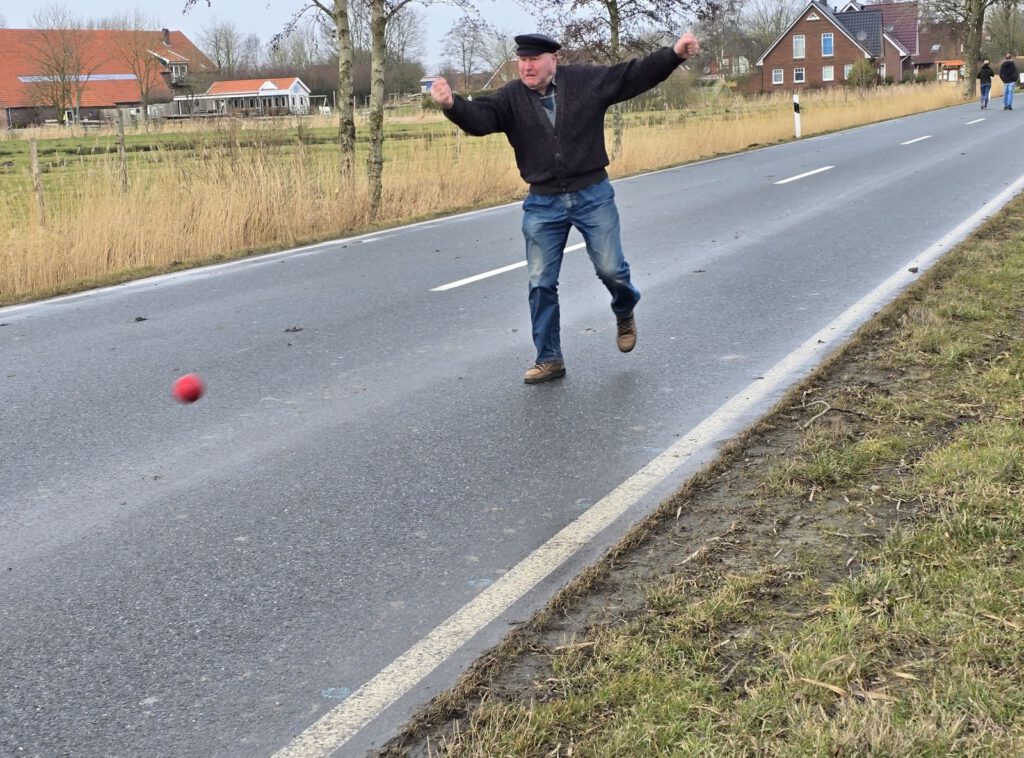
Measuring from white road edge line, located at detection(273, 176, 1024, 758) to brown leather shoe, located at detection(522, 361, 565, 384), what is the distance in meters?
1.05

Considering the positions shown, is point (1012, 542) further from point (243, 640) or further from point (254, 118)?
point (254, 118)

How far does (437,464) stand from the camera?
4855mm

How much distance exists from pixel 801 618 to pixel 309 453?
102 inches

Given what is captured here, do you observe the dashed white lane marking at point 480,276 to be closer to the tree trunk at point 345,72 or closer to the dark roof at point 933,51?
the tree trunk at point 345,72

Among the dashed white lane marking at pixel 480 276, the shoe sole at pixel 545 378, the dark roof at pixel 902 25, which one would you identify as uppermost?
the dark roof at pixel 902 25

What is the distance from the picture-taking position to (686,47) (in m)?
5.73

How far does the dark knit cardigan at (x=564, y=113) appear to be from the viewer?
236 inches

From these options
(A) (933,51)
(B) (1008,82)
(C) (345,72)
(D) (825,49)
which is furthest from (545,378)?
(A) (933,51)

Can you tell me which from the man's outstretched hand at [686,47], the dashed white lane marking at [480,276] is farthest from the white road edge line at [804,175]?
the man's outstretched hand at [686,47]

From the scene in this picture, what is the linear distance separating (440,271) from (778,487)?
6185 mm

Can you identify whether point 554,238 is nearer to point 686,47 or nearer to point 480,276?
point 686,47

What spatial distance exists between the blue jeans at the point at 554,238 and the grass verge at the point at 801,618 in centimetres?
158

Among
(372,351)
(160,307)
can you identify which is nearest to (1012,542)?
(372,351)

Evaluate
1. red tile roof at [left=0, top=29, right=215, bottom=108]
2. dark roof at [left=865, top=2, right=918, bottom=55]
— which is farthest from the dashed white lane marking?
dark roof at [left=865, top=2, right=918, bottom=55]
